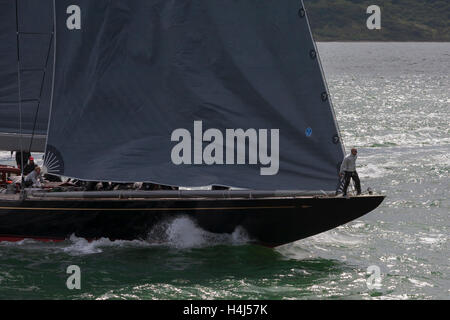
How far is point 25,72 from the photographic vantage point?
28391mm

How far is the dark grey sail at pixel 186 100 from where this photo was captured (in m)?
26.5

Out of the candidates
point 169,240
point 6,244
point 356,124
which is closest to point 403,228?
point 169,240

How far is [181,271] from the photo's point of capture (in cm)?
2619

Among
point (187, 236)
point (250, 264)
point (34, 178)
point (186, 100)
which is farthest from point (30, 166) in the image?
point (250, 264)

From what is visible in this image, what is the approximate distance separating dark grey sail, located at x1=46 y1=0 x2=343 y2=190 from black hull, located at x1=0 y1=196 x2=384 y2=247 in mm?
712

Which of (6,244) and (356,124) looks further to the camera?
(356,124)

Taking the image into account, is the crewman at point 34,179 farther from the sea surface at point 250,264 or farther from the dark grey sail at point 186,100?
the sea surface at point 250,264

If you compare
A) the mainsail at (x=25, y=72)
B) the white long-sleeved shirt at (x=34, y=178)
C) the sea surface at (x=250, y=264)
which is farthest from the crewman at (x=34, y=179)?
the sea surface at (x=250, y=264)

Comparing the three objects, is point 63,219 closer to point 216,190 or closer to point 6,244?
point 6,244

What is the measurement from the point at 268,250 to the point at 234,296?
14.8ft

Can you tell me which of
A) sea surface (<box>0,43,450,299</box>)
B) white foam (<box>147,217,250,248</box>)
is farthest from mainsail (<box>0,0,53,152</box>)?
white foam (<box>147,217,250,248</box>)

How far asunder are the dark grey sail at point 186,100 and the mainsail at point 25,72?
1.29m

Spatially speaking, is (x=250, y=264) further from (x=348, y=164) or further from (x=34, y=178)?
(x=34, y=178)
